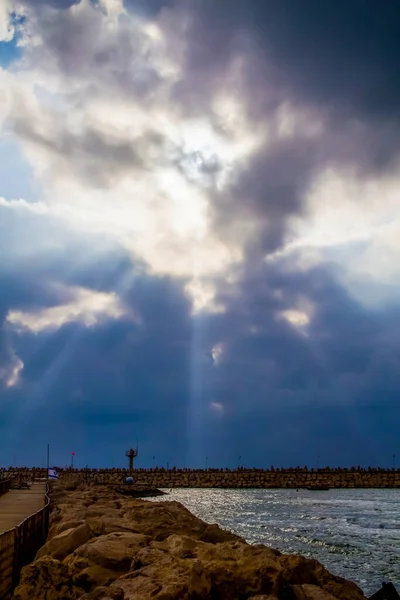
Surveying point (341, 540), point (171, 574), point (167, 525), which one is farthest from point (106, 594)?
point (341, 540)

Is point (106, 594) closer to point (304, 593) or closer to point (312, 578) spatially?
point (304, 593)

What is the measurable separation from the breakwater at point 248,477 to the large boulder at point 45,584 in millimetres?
123539

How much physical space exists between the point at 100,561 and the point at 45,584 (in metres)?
1.50

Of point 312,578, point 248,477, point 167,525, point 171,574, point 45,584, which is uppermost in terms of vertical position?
point 167,525

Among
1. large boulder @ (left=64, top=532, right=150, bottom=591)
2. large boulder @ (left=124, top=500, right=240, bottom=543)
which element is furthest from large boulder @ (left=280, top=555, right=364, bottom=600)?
large boulder @ (left=124, top=500, right=240, bottom=543)

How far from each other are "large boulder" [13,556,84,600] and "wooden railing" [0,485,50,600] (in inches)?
24.4

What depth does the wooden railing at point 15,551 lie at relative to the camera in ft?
29.8

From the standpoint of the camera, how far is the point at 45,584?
27.8 feet

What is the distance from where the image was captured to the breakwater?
13288cm

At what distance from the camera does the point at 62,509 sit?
63.3 feet

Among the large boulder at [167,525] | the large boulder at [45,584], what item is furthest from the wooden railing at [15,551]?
the large boulder at [167,525]

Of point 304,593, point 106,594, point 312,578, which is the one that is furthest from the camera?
point 312,578

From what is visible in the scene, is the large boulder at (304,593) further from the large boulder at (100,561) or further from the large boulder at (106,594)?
the large boulder at (100,561)

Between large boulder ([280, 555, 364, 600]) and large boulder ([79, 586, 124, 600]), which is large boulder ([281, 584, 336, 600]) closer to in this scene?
large boulder ([280, 555, 364, 600])
